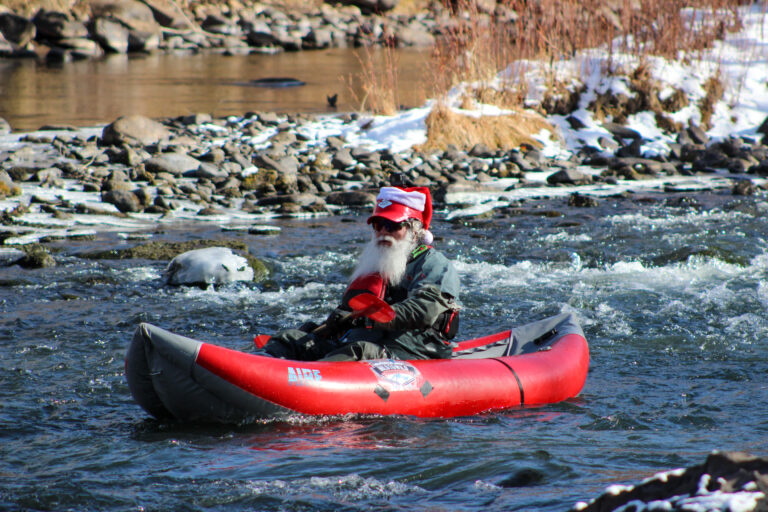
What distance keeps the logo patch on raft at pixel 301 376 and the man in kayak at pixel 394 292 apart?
0.34 metres

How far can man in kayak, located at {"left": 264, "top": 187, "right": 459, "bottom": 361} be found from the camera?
14.8 ft

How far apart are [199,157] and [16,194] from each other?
8.71 feet

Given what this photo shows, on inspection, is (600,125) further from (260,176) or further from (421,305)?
(421,305)

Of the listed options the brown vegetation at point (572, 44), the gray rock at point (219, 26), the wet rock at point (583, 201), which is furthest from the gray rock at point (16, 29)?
the wet rock at point (583, 201)

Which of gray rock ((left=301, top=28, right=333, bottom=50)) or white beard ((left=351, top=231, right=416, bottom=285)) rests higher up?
gray rock ((left=301, top=28, right=333, bottom=50))

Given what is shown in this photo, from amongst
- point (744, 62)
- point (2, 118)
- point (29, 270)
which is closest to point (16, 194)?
point (29, 270)

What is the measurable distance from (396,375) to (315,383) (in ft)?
1.39

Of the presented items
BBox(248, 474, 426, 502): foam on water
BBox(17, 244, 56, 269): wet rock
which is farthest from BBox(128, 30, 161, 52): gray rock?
BBox(248, 474, 426, 502): foam on water

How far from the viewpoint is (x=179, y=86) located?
744 inches

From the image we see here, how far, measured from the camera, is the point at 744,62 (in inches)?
570

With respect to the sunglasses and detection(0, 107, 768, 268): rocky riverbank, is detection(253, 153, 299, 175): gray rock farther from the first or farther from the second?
the sunglasses

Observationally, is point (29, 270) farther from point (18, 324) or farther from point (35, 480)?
point (35, 480)

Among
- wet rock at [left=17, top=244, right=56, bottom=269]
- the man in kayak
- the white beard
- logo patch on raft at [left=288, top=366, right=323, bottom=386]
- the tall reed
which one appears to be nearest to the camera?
logo patch on raft at [left=288, top=366, right=323, bottom=386]

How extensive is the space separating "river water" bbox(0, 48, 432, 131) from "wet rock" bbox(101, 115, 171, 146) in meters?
1.82
